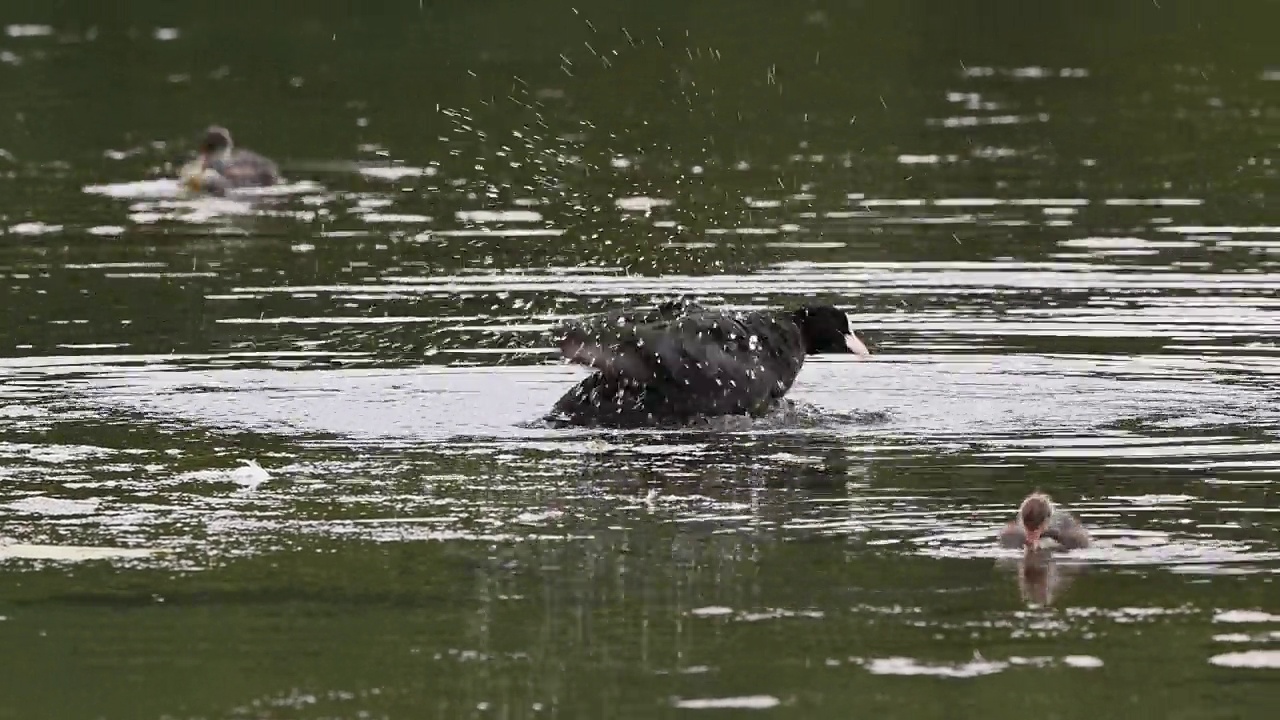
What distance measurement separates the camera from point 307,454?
13.1 meters

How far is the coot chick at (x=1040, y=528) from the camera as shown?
1052cm

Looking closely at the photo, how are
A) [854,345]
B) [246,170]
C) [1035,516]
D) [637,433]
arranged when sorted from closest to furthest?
[1035,516] < [637,433] < [854,345] < [246,170]

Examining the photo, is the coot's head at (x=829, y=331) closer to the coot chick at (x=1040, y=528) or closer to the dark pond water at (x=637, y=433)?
the dark pond water at (x=637, y=433)

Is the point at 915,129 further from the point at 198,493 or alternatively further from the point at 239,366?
the point at 198,493

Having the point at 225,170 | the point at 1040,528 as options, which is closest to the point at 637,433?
the point at 1040,528

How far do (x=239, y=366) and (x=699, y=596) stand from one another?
21.8 ft

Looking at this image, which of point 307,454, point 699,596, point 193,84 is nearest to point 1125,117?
point 193,84

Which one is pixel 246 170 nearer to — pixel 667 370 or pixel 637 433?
pixel 667 370

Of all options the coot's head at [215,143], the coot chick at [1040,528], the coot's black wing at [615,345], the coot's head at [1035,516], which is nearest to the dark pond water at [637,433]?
the coot chick at [1040,528]

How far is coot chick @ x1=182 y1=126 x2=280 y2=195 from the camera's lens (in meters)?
25.9

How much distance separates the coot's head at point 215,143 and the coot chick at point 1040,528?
685 inches

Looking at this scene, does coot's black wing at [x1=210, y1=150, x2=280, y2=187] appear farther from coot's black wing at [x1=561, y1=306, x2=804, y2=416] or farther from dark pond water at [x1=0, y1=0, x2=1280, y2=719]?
coot's black wing at [x1=561, y1=306, x2=804, y2=416]

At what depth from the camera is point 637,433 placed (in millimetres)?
13805

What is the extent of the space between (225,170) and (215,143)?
1139 mm
